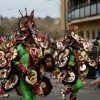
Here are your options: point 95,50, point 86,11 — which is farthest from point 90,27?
point 95,50

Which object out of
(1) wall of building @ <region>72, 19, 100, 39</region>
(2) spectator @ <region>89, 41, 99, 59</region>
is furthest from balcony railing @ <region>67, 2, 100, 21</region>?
(2) spectator @ <region>89, 41, 99, 59</region>

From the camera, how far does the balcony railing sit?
27.6 m

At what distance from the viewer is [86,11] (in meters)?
30.2

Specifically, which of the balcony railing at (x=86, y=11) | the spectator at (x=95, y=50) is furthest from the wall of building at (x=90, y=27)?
the spectator at (x=95, y=50)

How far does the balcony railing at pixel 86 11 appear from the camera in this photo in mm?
27647

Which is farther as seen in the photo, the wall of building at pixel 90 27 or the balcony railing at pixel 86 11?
the wall of building at pixel 90 27

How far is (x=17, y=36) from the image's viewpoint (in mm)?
8641

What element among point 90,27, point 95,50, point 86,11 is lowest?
point 90,27

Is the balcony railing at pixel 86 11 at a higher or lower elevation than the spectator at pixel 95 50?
higher

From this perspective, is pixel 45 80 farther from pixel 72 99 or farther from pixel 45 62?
pixel 72 99

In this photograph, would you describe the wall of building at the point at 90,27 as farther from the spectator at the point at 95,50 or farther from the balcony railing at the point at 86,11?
the spectator at the point at 95,50

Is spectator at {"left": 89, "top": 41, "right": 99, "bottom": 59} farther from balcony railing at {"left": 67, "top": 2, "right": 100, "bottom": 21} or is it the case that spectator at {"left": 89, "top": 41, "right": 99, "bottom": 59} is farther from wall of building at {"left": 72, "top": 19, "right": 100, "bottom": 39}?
wall of building at {"left": 72, "top": 19, "right": 100, "bottom": 39}

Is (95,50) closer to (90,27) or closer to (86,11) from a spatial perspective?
(86,11)

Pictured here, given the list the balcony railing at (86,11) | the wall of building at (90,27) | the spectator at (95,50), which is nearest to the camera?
the spectator at (95,50)
